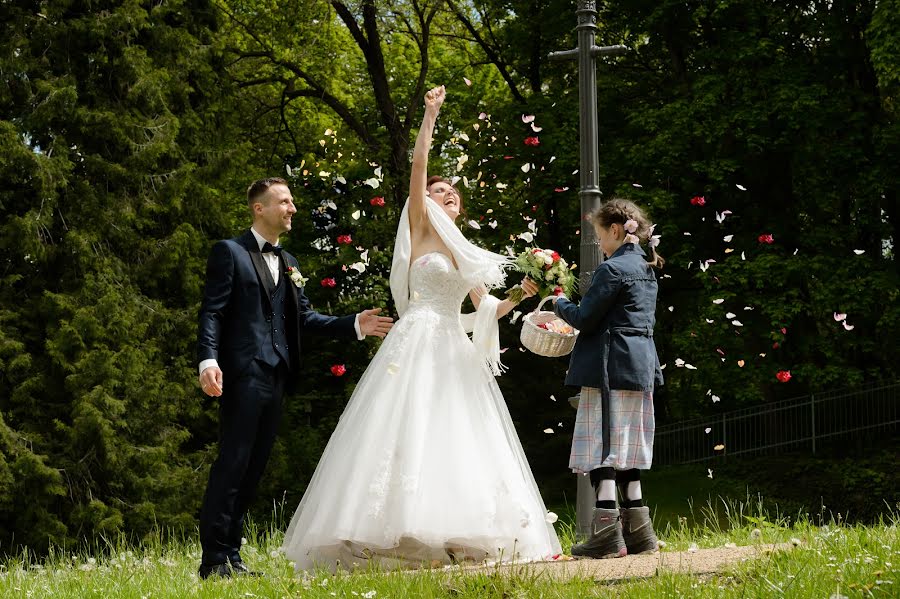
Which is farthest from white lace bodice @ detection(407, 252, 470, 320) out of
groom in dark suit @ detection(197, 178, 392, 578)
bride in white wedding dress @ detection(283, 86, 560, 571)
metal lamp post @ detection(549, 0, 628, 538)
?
metal lamp post @ detection(549, 0, 628, 538)

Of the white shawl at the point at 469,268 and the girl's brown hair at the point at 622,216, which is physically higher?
the girl's brown hair at the point at 622,216

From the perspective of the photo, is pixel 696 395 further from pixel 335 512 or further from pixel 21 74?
pixel 335 512

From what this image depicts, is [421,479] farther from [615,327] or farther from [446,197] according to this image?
[446,197]

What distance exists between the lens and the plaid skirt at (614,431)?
235 inches

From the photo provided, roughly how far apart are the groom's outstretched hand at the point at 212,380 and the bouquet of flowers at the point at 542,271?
5.81ft

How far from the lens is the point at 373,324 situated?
665 cm

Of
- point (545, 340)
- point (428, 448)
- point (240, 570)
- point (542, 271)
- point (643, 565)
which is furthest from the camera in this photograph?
point (542, 271)

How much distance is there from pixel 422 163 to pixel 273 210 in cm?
92

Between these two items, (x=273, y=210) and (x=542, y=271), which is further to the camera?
(x=542, y=271)

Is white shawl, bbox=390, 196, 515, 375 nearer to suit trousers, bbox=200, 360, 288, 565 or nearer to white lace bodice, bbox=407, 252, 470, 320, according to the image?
white lace bodice, bbox=407, 252, 470, 320

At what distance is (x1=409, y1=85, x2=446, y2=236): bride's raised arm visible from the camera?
6.46 m

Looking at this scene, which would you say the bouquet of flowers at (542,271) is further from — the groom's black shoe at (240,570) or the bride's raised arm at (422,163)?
the groom's black shoe at (240,570)

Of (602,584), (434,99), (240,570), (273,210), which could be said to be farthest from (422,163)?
(602,584)

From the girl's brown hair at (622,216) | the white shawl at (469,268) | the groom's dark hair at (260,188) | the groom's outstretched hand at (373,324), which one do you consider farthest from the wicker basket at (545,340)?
the groom's dark hair at (260,188)
